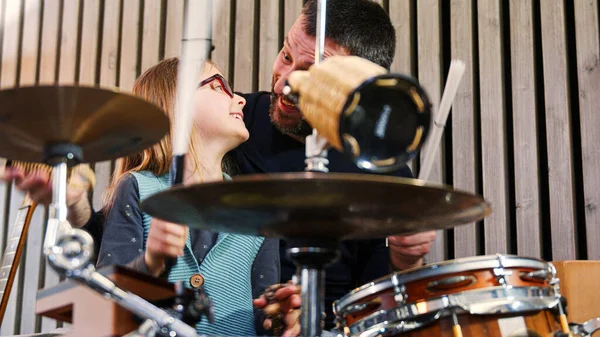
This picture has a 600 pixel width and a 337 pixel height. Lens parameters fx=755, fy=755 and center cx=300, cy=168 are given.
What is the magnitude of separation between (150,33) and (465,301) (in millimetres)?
2728

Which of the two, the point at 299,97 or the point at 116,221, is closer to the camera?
the point at 299,97

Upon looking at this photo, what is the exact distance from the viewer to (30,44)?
4.18 m

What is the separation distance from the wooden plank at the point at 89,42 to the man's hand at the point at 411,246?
7.82 ft

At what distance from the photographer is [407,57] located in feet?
11.1

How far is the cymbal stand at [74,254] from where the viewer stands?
1.13 metres

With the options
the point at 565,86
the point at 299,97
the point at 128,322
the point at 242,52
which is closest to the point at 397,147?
the point at 299,97

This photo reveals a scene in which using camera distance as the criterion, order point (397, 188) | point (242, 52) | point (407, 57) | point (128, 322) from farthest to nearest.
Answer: point (242, 52)
point (407, 57)
point (128, 322)
point (397, 188)

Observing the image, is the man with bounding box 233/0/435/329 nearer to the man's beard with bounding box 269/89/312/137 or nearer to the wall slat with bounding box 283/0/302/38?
the man's beard with bounding box 269/89/312/137

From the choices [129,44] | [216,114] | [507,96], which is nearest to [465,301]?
[216,114]

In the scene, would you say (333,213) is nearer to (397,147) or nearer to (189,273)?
(397,147)

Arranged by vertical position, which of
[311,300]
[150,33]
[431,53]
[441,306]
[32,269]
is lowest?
[32,269]

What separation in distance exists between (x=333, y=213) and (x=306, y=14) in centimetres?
197

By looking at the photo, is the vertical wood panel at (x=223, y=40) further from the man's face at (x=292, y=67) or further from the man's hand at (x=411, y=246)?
the man's hand at (x=411, y=246)

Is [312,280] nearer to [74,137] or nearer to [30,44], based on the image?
[74,137]
